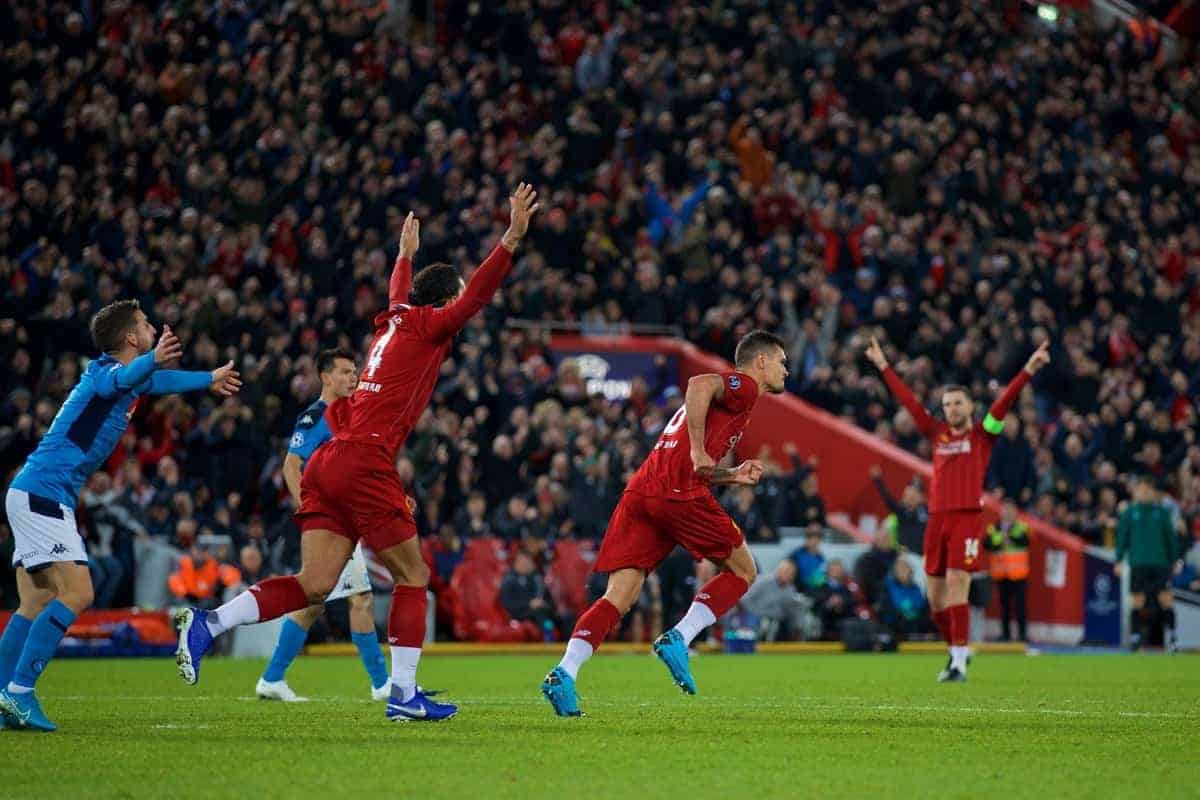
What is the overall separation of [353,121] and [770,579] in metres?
9.91

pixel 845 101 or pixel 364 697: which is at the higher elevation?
pixel 845 101

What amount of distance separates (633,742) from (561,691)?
3.79 ft

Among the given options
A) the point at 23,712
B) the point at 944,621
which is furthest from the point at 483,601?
the point at 23,712

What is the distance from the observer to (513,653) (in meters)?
21.5

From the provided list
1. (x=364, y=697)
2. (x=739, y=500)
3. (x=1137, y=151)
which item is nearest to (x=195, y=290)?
(x=739, y=500)

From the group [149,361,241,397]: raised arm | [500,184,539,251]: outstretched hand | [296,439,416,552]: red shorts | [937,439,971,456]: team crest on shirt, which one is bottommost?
[296,439,416,552]: red shorts

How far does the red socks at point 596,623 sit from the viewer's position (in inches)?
394

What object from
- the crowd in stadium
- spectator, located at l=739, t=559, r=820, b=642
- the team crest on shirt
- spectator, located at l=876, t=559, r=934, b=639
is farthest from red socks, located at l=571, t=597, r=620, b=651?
spectator, located at l=876, t=559, r=934, b=639

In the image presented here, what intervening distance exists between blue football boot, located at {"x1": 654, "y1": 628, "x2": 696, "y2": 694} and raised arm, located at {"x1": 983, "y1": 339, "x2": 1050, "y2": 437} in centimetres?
520

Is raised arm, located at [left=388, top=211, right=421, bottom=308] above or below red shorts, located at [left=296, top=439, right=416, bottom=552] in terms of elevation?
above

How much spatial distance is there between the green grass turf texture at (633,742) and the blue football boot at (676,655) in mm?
226

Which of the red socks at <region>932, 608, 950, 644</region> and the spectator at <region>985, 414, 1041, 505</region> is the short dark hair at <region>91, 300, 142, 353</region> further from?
the spectator at <region>985, 414, 1041, 505</region>

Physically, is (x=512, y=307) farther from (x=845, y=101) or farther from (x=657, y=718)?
(x=657, y=718)

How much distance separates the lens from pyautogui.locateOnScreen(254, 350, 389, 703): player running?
11672 millimetres
